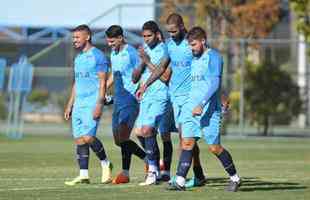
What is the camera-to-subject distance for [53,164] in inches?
738

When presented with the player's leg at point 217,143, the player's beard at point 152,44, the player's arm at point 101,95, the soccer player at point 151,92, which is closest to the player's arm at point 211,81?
the player's leg at point 217,143

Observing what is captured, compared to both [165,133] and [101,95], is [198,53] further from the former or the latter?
[165,133]

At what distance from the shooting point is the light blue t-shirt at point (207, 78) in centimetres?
1257

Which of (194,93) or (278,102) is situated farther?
(278,102)

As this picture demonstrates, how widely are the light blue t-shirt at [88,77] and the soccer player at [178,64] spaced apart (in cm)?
94

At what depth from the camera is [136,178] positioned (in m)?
15.2

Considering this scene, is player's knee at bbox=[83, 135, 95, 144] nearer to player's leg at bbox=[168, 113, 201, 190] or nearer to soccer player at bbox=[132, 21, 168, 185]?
soccer player at bbox=[132, 21, 168, 185]

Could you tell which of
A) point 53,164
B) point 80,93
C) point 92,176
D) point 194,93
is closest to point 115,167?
point 53,164

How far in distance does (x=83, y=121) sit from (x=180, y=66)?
4.90 ft

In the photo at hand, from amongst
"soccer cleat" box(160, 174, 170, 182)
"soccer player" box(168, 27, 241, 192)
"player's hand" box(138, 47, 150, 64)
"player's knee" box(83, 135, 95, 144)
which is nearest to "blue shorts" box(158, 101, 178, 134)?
"soccer cleat" box(160, 174, 170, 182)

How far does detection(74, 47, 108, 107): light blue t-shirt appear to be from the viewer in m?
14.0

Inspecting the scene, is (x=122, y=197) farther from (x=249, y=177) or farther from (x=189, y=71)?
(x=249, y=177)

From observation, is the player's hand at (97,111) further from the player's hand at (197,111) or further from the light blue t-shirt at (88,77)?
the player's hand at (197,111)

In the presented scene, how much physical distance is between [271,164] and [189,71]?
20.2 feet
